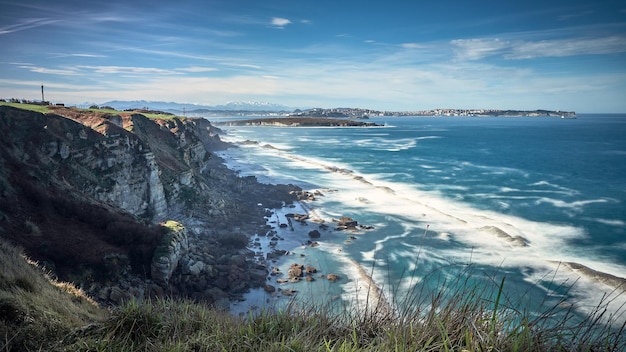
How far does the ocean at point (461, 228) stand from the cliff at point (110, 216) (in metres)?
3.50

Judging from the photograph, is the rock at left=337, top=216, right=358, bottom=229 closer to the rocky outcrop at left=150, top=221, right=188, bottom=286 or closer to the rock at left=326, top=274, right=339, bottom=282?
the rock at left=326, top=274, right=339, bottom=282

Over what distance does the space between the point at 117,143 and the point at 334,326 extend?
1056 inches

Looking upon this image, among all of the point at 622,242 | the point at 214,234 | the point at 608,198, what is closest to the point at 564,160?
the point at 608,198

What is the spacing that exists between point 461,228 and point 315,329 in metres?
29.5

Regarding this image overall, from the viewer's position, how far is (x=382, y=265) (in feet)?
77.7

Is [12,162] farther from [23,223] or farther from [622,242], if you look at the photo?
[622,242]

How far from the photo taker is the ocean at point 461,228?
19.8m

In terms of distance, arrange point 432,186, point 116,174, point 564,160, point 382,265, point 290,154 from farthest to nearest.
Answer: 1. point 290,154
2. point 564,160
3. point 432,186
4. point 116,174
5. point 382,265

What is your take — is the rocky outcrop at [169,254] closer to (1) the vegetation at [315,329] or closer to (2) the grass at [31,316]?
(2) the grass at [31,316]

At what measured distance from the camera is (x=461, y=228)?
30.9 meters

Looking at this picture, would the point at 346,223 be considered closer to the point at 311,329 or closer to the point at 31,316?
the point at 311,329

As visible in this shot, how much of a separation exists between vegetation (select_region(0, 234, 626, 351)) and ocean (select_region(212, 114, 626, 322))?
0.27 metres

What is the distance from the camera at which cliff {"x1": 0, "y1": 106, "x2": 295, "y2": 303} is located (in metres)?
16.0

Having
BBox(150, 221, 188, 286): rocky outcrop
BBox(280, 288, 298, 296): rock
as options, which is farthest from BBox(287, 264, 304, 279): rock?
BBox(150, 221, 188, 286): rocky outcrop
